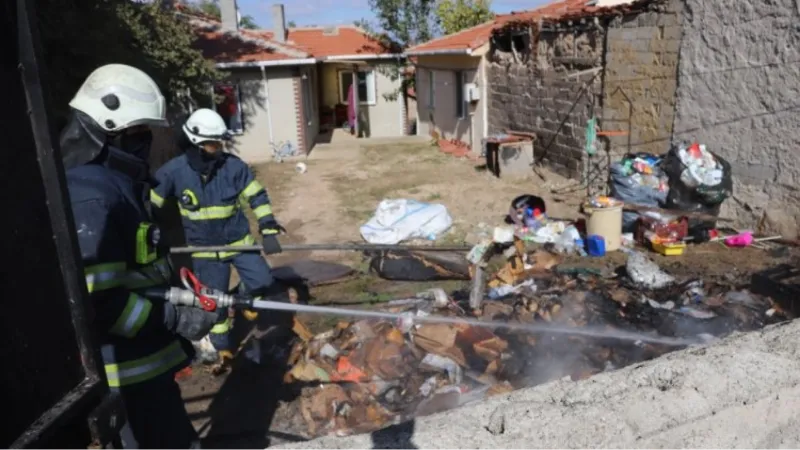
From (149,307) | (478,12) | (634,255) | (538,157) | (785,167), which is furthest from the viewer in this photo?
(478,12)

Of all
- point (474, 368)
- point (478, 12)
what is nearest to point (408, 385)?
point (474, 368)

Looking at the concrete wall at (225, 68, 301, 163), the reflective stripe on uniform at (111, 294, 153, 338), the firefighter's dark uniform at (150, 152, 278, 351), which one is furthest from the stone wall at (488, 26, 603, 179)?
the reflective stripe on uniform at (111, 294, 153, 338)

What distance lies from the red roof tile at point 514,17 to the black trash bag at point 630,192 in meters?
2.68

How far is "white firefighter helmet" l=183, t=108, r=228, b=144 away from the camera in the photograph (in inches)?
186

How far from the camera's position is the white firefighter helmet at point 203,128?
472 centimetres

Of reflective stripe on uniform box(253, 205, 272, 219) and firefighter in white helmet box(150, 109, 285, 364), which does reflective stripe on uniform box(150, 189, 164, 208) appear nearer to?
→ firefighter in white helmet box(150, 109, 285, 364)

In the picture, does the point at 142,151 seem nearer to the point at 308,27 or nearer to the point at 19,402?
the point at 19,402

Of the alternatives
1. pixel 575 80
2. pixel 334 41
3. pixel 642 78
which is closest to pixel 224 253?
pixel 642 78

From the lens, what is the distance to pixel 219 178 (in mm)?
4832

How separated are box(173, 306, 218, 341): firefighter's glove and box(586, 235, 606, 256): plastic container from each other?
5.59 meters

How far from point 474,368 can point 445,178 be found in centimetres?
918

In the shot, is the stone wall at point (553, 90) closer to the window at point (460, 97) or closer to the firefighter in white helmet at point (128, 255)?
the window at point (460, 97)

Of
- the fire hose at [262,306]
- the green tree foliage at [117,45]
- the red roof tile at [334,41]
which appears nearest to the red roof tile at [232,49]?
the red roof tile at [334,41]

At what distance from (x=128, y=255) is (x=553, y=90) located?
10.7m
